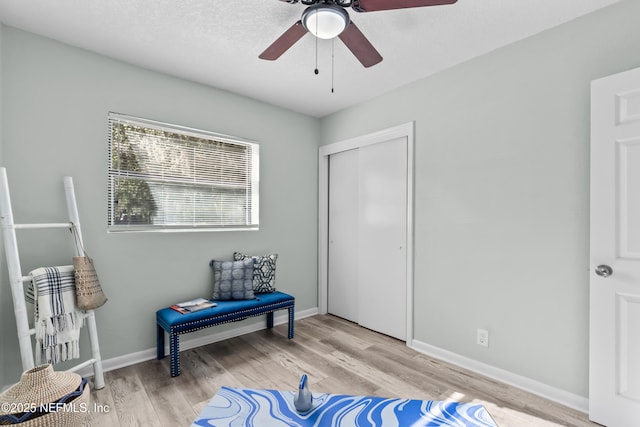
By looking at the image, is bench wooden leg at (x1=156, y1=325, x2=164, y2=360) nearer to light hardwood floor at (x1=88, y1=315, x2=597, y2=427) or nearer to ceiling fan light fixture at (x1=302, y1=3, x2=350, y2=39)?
light hardwood floor at (x1=88, y1=315, x2=597, y2=427)

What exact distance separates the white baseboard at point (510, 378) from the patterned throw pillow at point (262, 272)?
153 centimetres

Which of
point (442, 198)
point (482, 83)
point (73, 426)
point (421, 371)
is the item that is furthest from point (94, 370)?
point (482, 83)

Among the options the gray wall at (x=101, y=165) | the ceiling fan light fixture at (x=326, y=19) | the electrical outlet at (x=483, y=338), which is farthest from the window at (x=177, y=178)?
the electrical outlet at (x=483, y=338)

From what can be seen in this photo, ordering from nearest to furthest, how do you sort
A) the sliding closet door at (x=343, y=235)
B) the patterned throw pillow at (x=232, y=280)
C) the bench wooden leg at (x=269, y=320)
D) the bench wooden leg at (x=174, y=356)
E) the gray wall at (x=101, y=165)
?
the gray wall at (x=101, y=165), the bench wooden leg at (x=174, y=356), the patterned throw pillow at (x=232, y=280), the bench wooden leg at (x=269, y=320), the sliding closet door at (x=343, y=235)

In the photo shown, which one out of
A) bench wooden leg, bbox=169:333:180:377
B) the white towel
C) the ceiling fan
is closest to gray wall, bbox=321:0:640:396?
the ceiling fan

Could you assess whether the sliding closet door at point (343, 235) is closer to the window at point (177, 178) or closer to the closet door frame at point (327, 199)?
the closet door frame at point (327, 199)

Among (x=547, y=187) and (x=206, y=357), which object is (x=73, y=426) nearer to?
(x=206, y=357)

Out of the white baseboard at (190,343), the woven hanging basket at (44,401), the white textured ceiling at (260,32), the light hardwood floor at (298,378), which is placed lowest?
the light hardwood floor at (298,378)

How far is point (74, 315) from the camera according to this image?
219cm

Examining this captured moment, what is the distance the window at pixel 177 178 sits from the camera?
2.68 m

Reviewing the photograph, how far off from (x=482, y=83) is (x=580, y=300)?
174cm

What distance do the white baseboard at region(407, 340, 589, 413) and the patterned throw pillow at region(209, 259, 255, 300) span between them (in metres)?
1.68

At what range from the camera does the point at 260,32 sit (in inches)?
89.1

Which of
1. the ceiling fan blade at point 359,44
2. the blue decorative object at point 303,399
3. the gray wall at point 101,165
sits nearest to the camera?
the blue decorative object at point 303,399
